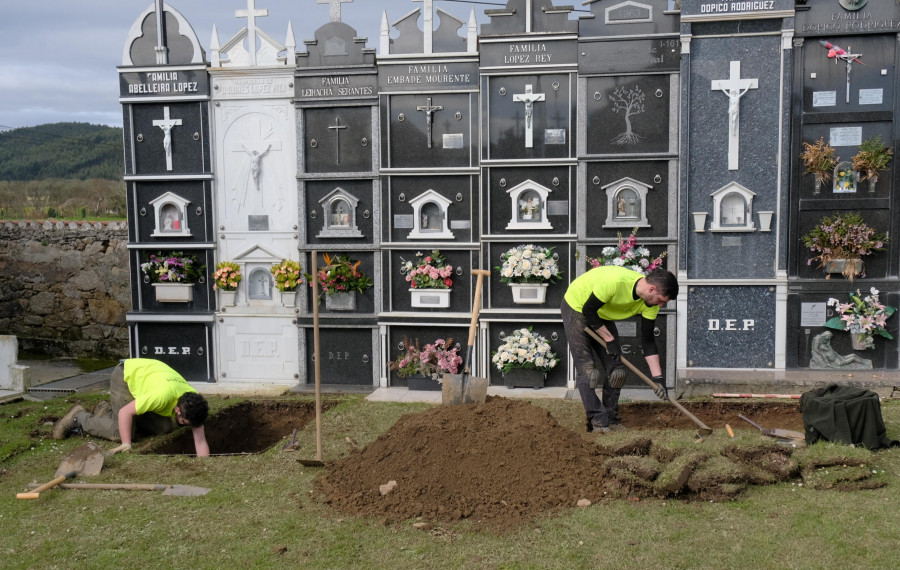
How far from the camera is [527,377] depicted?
29.1ft

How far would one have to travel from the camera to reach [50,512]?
5.17 meters

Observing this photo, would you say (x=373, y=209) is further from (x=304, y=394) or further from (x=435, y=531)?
(x=435, y=531)

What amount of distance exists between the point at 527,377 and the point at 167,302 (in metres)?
4.86

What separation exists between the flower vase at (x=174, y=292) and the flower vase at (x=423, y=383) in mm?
3165

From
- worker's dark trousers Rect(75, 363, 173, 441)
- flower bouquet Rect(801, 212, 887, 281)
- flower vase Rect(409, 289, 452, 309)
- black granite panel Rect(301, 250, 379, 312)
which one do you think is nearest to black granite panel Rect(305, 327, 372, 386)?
black granite panel Rect(301, 250, 379, 312)

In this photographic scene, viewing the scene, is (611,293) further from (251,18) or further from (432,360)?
(251,18)

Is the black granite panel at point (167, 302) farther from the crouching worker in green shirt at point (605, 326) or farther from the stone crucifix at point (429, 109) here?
the crouching worker in green shirt at point (605, 326)

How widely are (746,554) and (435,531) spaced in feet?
5.91

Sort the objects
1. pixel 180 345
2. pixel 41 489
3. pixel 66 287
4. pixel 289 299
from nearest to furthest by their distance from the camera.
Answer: pixel 41 489, pixel 289 299, pixel 180 345, pixel 66 287

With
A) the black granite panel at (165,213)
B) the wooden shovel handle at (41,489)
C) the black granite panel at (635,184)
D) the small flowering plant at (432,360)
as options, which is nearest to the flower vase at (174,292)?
the black granite panel at (165,213)

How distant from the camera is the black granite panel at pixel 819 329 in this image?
8.41 meters

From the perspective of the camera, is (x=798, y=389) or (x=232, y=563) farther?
(x=798, y=389)

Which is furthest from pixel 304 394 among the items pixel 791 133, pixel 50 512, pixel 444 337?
pixel 791 133

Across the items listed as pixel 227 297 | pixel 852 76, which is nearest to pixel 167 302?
pixel 227 297
